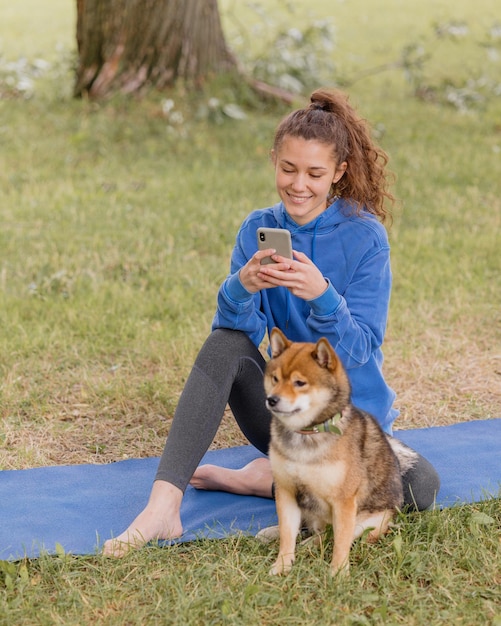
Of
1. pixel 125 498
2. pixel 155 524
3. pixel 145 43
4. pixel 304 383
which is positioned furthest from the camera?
pixel 145 43

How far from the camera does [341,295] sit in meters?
3.21

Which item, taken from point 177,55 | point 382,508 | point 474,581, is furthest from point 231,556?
point 177,55

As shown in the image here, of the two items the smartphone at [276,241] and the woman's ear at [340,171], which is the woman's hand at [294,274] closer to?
the smartphone at [276,241]

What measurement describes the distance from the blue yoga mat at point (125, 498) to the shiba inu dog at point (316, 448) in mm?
381

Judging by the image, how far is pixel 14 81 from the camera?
10422mm

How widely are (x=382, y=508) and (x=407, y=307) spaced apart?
253 centimetres

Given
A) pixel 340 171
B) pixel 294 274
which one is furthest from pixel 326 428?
pixel 340 171

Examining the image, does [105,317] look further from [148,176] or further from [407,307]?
[148,176]

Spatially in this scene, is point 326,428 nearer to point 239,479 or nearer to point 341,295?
point 341,295

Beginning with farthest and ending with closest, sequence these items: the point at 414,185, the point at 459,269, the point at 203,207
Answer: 1. the point at 414,185
2. the point at 203,207
3. the point at 459,269

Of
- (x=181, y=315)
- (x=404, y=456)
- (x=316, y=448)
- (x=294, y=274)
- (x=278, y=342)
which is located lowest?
(x=181, y=315)

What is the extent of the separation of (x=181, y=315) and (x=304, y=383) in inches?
101

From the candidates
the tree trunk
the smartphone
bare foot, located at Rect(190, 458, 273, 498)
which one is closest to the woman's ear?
the smartphone

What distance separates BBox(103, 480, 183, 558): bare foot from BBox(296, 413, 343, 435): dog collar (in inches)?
23.7
